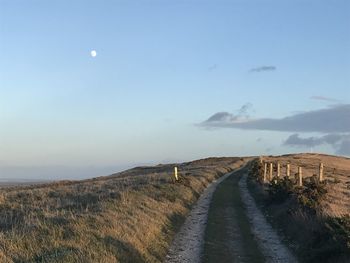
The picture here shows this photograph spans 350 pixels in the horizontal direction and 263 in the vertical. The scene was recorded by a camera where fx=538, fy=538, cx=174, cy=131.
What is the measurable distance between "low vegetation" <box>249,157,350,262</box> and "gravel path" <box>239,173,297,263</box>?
1.18 feet

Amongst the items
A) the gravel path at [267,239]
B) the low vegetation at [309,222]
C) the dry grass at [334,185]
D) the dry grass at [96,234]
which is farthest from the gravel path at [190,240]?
the dry grass at [334,185]

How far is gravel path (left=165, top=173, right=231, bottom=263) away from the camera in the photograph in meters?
16.7

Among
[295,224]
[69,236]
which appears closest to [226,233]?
[295,224]

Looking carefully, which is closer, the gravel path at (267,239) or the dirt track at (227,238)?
the dirt track at (227,238)

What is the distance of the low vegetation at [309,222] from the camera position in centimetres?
1552

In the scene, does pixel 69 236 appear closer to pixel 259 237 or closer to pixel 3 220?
pixel 3 220

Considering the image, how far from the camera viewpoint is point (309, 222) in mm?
20031

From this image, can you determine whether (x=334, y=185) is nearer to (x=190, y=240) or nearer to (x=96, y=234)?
(x=190, y=240)

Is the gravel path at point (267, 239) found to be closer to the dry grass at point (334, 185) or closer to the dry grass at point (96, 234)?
the dry grass at point (334, 185)

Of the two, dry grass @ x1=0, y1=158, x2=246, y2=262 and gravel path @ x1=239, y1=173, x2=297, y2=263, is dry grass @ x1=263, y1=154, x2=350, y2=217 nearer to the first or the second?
gravel path @ x1=239, y1=173, x2=297, y2=263

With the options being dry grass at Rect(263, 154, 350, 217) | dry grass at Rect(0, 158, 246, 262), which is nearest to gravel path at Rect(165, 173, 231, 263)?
dry grass at Rect(0, 158, 246, 262)

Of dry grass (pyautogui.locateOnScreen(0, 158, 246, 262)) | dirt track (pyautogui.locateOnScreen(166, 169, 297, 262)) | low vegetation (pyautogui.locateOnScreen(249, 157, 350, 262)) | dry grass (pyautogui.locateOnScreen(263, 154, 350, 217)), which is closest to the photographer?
dry grass (pyautogui.locateOnScreen(0, 158, 246, 262))

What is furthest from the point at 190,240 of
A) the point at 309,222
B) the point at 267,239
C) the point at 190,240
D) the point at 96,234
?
the point at 96,234

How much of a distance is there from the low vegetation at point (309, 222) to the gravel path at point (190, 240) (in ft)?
10.7
